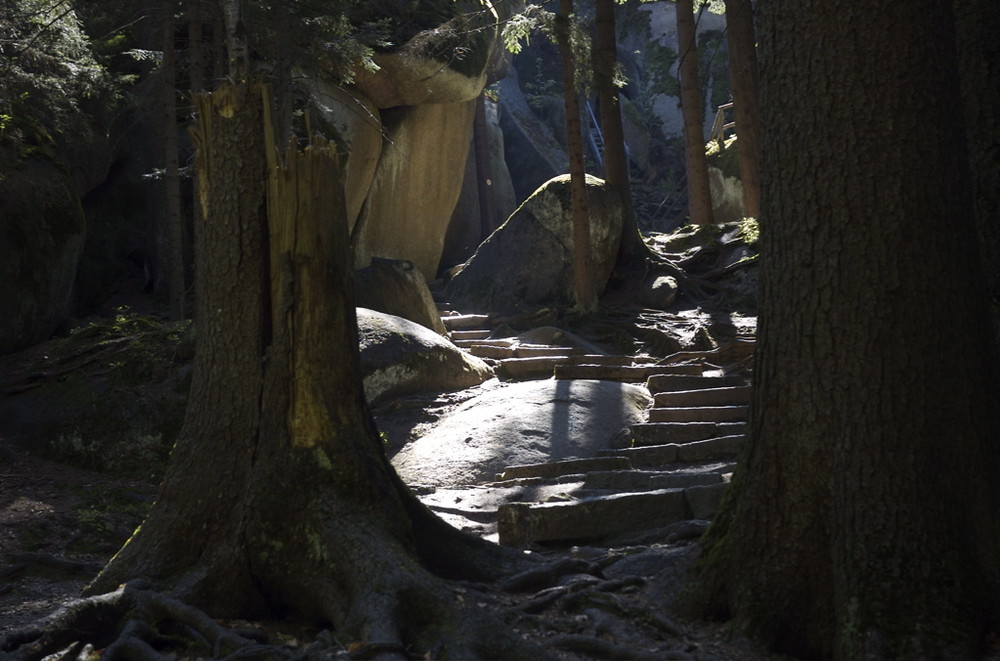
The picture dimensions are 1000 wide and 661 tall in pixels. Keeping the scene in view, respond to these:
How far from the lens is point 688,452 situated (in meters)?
10.0

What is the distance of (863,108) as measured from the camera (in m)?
4.44

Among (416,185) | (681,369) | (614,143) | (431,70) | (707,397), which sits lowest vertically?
(707,397)

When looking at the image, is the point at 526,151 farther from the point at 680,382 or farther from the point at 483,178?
the point at 680,382

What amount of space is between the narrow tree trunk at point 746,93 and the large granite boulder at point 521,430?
7.53 m

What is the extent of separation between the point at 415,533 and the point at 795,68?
312 cm

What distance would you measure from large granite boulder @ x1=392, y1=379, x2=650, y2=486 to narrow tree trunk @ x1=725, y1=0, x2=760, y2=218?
24.7ft

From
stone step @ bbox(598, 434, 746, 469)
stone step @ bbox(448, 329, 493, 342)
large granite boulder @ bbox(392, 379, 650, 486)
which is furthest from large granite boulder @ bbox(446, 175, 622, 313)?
stone step @ bbox(598, 434, 746, 469)

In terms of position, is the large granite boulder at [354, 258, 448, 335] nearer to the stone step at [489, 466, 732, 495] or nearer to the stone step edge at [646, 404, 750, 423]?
the stone step edge at [646, 404, 750, 423]

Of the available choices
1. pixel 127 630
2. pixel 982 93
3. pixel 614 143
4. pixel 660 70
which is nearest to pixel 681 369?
pixel 614 143

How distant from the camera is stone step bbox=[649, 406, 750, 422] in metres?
11.5

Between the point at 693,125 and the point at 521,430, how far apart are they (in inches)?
451

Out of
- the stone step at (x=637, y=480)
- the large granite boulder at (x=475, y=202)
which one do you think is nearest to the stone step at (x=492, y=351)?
the stone step at (x=637, y=480)

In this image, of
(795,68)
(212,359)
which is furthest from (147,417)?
(795,68)

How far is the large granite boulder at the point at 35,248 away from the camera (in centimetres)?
1206
